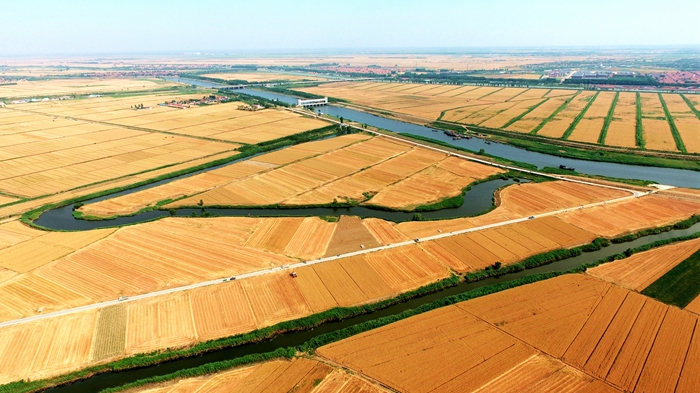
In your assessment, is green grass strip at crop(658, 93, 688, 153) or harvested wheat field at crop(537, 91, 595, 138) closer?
green grass strip at crop(658, 93, 688, 153)

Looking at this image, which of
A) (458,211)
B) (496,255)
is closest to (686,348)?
(496,255)

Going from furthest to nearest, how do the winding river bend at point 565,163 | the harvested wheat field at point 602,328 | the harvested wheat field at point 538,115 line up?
the harvested wheat field at point 538,115
the winding river bend at point 565,163
the harvested wheat field at point 602,328

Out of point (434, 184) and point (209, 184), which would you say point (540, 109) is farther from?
point (209, 184)

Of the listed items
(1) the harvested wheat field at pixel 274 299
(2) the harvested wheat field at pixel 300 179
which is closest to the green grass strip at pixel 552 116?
(2) the harvested wheat field at pixel 300 179

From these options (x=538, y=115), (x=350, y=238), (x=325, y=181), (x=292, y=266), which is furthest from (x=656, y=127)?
(x=292, y=266)

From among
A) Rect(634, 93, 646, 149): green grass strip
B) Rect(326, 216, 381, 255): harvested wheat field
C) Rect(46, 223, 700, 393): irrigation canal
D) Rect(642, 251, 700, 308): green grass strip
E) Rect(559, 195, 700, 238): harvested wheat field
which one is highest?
Rect(634, 93, 646, 149): green grass strip

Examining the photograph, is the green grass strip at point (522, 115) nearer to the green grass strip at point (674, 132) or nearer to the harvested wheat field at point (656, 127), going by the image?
the harvested wheat field at point (656, 127)

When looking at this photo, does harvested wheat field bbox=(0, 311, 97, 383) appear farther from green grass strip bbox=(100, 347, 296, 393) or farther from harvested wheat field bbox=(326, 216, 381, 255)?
harvested wheat field bbox=(326, 216, 381, 255)

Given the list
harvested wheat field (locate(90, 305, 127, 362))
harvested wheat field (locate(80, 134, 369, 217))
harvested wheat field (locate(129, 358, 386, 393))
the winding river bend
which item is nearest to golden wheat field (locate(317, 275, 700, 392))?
harvested wheat field (locate(129, 358, 386, 393))
